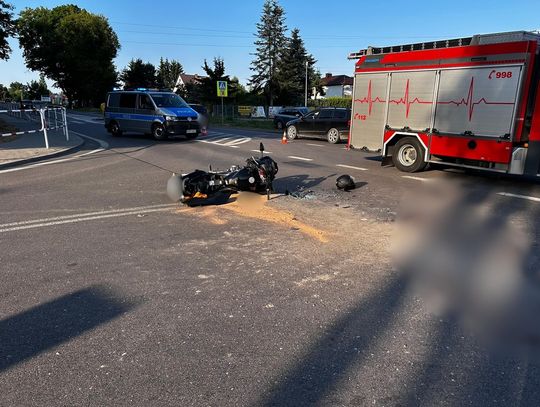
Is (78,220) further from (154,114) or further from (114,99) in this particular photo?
(114,99)

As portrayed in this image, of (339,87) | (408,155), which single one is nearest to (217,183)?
(408,155)

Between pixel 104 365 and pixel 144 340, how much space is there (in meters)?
0.35

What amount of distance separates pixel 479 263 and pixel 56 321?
163 inches

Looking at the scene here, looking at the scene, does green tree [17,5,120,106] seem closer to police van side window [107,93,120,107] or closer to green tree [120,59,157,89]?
green tree [120,59,157,89]

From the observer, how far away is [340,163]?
39.8 feet

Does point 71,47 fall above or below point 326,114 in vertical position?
above

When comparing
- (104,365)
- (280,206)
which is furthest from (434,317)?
(280,206)

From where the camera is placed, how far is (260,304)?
362cm

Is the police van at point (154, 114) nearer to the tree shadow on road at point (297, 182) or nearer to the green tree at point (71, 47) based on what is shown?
the tree shadow on road at point (297, 182)

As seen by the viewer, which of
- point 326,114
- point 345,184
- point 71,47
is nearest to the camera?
point 345,184

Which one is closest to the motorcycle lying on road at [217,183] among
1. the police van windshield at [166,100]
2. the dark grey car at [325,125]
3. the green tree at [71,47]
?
the dark grey car at [325,125]

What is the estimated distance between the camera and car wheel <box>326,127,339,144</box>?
18.8 m

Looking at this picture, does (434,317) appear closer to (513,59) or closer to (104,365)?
(104,365)

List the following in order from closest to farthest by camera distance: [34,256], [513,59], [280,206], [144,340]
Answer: [144,340] → [34,256] → [280,206] → [513,59]
